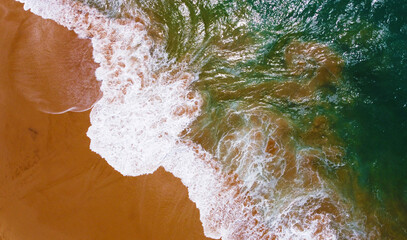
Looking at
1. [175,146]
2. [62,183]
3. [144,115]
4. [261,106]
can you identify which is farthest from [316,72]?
[62,183]

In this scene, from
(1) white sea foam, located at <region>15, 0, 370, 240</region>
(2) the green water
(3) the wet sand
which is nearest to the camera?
(3) the wet sand

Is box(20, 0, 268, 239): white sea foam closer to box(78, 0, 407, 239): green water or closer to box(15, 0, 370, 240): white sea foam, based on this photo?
box(15, 0, 370, 240): white sea foam

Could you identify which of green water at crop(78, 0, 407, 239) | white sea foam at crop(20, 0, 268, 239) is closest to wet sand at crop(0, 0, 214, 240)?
white sea foam at crop(20, 0, 268, 239)

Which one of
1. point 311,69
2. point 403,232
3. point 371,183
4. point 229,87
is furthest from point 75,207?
point 403,232

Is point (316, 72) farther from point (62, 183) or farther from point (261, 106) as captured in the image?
point (62, 183)

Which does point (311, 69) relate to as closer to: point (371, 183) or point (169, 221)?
point (371, 183)

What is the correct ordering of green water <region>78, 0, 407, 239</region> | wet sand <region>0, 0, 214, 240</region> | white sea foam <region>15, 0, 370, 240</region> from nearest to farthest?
wet sand <region>0, 0, 214, 240</region>
white sea foam <region>15, 0, 370, 240</region>
green water <region>78, 0, 407, 239</region>

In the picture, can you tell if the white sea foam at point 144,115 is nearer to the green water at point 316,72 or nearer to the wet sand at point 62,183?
the wet sand at point 62,183

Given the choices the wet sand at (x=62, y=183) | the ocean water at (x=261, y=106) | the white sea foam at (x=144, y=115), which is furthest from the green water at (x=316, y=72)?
the wet sand at (x=62, y=183)
